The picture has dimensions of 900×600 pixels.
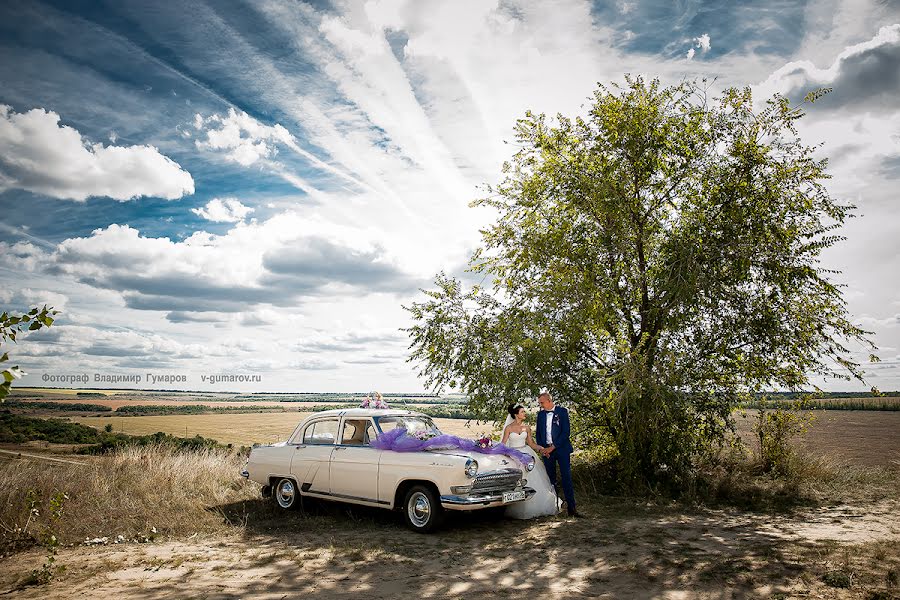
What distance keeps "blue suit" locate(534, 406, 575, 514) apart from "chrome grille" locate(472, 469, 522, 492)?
3.95ft

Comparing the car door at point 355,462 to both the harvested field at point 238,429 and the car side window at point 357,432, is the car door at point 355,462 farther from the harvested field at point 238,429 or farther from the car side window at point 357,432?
the harvested field at point 238,429

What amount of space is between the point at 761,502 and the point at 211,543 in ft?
33.6

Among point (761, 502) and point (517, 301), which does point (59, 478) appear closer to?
point (517, 301)

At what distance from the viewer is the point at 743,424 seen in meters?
13.9

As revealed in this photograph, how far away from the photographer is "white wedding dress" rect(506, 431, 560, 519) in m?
9.72

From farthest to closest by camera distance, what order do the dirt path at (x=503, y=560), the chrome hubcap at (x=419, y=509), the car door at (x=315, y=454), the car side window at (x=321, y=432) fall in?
the car side window at (x=321, y=432)
the car door at (x=315, y=454)
the chrome hubcap at (x=419, y=509)
the dirt path at (x=503, y=560)

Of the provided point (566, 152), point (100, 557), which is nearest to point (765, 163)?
point (566, 152)

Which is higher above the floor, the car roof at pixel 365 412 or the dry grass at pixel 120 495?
the car roof at pixel 365 412

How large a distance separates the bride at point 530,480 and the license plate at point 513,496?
0.57 metres

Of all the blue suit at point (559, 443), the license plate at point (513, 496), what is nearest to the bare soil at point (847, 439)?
the blue suit at point (559, 443)

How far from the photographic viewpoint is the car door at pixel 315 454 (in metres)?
9.89

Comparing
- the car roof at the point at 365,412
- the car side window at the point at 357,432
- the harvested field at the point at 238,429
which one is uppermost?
the car roof at the point at 365,412

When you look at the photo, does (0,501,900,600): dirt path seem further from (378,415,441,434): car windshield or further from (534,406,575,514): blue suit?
(378,415,441,434): car windshield

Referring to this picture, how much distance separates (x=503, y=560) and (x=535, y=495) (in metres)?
2.62
